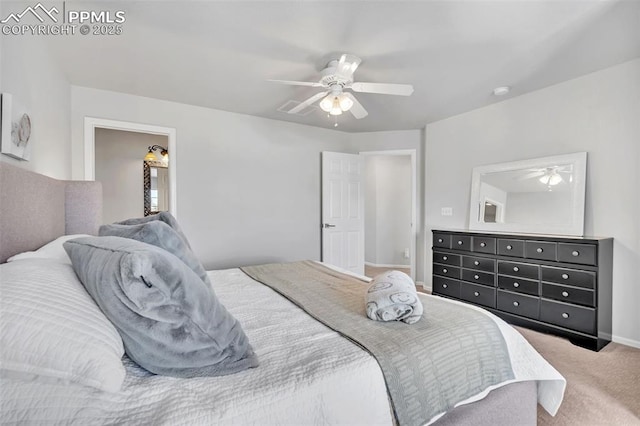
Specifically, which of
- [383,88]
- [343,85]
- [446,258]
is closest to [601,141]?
[446,258]

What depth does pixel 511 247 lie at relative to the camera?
2.83 m

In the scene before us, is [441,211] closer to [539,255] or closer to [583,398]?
[539,255]

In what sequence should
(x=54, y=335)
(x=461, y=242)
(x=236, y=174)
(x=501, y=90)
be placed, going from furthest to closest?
(x=236, y=174) → (x=461, y=242) → (x=501, y=90) → (x=54, y=335)

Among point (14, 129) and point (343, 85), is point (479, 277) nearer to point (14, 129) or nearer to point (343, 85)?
point (343, 85)

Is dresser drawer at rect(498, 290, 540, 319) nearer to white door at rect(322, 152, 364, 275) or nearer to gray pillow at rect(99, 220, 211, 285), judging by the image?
white door at rect(322, 152, 364, 275)

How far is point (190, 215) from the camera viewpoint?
3.41 meters

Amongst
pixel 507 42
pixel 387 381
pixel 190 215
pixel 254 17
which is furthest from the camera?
pixel 190 215

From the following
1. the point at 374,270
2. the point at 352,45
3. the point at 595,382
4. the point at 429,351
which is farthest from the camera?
the point at 374,270

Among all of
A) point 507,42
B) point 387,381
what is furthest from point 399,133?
point 387,381

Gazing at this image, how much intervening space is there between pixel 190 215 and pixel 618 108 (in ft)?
14.3

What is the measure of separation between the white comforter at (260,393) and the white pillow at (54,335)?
0.14ft

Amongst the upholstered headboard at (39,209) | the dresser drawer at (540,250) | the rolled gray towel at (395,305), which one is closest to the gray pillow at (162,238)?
the upholstered headboard at (39,209)

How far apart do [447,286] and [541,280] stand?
975 mm

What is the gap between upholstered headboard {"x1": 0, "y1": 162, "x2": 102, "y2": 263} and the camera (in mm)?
1230
